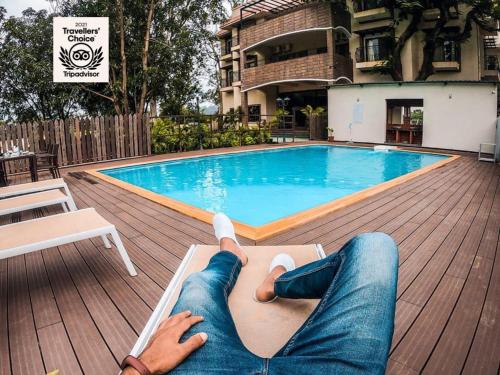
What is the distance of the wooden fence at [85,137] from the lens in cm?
857

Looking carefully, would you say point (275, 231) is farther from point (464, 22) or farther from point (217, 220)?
point (464, 22)

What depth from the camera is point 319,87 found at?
2022 centimetres

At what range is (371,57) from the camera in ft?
57.3

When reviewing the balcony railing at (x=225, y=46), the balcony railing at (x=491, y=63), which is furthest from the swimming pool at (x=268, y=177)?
the balcony railing at (x=225, y=46)

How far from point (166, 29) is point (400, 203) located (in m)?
15.2

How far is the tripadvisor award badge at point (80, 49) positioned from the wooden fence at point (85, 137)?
1.40 meters

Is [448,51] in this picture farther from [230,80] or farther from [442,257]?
[442,257]

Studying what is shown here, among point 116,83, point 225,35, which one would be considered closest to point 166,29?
point 116,83

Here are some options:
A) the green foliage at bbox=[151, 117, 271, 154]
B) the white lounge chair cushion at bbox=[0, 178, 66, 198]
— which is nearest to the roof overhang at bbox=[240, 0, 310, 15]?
the green foliage at bbox=[151, 117, 271, 154]

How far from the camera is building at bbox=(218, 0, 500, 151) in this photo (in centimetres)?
1191

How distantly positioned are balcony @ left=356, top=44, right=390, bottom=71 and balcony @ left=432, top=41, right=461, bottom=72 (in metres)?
2.27

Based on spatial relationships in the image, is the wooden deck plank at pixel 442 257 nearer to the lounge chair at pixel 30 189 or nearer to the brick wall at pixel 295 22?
the lounge chair at pixel 30 189

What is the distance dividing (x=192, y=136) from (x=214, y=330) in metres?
11.4

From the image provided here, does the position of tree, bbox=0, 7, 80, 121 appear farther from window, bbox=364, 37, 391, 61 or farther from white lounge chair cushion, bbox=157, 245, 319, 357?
white lounge chair cushion, bbox=157, 245, 319, 357
